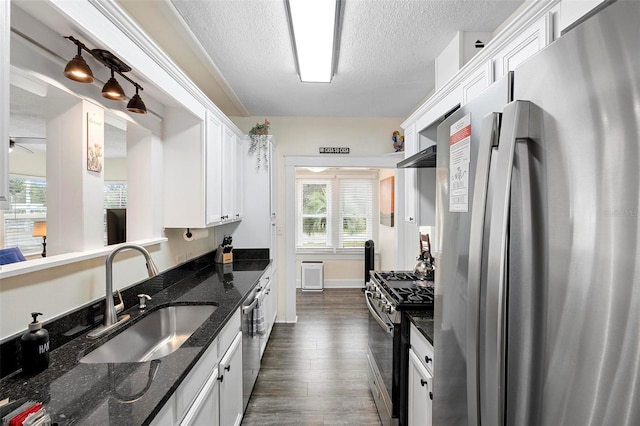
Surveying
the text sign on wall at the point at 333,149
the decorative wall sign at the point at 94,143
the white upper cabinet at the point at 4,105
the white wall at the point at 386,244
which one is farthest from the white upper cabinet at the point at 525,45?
the white wall at the point at 386,244

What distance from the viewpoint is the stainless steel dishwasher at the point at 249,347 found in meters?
2.17

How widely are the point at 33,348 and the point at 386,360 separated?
1.77 meters

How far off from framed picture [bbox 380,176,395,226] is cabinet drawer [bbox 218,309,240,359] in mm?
3311

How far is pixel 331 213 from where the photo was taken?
6.20 meters

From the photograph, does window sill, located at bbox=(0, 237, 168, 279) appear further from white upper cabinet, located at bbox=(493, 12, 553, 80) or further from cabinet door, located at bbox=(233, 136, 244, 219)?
white upper cabinet, located at bbox=(493, 12, 553, 80)

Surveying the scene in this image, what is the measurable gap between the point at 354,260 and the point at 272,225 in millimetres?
2733

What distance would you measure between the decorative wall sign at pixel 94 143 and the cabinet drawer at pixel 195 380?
3.61 ft

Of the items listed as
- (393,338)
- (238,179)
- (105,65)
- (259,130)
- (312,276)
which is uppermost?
(259,130)

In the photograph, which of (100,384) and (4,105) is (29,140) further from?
(100,384)

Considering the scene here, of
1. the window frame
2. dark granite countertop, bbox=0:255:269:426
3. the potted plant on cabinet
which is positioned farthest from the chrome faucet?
the window frame

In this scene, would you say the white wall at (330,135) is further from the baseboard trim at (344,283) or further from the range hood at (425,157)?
the baseboard trim at (344,283)

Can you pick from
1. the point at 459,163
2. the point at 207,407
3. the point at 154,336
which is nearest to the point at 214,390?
the point at 207,407

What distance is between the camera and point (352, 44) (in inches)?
88.9

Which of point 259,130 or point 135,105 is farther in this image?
point 259,130
